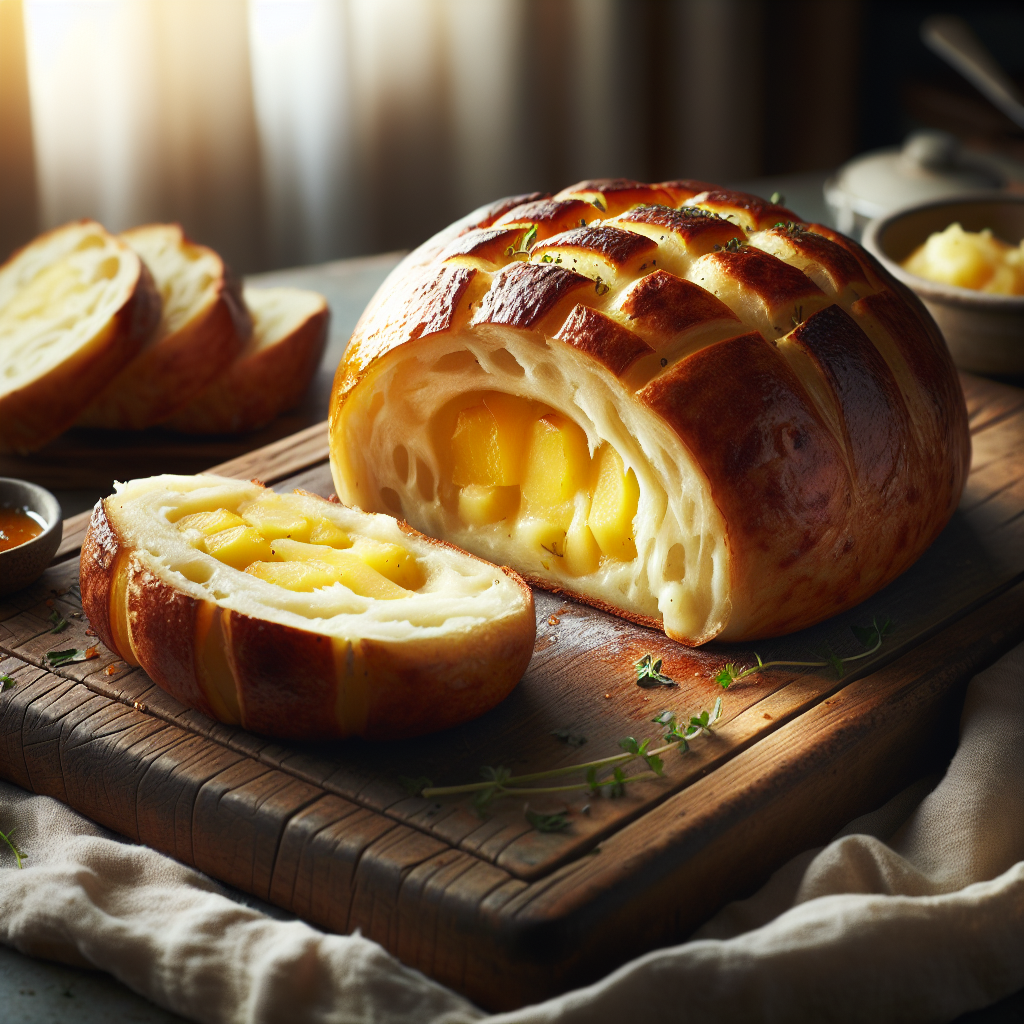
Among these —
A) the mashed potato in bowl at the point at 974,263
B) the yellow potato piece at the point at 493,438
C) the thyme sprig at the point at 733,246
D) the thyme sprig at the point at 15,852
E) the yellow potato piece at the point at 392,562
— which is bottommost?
the thyme sprig at the point at 15,852

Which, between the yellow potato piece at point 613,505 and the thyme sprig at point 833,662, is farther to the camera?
the yellow potato piece at point 613,505

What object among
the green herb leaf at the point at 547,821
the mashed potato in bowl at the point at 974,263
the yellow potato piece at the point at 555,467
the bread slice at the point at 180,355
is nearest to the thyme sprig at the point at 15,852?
the green herb leaf at the point at 547,821

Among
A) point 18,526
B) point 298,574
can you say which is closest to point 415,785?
point 298,574

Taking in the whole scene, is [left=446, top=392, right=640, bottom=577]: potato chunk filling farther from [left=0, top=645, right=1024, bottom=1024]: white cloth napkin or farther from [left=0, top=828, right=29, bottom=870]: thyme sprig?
[left=0, top=828, right=29, bottom=870]: thyme sprig

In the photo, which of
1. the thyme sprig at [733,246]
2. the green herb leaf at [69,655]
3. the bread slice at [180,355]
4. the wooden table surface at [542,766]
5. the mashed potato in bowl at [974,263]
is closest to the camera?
the wooden table surface at [542,766]

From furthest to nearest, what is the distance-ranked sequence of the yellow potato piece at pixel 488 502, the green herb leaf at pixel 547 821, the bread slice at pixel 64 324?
the bread slice at pixel 64 324
the yellow potato piece at pixel 488 502
the green herb leaf at pixel 547 821

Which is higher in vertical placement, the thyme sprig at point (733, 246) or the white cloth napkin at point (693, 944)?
the thyme sprig at point (733, 246)

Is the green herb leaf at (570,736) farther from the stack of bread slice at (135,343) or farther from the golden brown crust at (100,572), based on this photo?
the stack of bread slice at (135,343)
